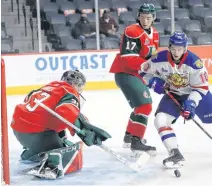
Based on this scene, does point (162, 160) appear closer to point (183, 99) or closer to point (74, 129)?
point (183, 99)

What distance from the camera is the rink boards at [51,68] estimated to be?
22.0 feet

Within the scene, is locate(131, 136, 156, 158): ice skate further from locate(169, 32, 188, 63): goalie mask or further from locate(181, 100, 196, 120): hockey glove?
locate(169, 32, 188, 63): goalie mask

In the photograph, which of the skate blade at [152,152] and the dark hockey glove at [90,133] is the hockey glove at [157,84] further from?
the dark hockey glove at [90,133]

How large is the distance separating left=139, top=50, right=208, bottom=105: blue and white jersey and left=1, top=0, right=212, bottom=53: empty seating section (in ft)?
12.2

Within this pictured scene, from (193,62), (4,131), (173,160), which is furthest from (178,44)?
(4,131)

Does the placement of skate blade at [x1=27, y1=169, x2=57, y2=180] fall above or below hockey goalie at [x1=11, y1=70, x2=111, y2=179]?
below

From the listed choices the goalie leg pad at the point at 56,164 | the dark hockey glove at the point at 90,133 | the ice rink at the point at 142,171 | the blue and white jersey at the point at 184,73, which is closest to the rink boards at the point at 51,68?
the ice rink at the point at 142,171

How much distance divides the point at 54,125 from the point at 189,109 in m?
0.72

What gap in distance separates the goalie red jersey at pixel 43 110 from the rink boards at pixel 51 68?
356cm

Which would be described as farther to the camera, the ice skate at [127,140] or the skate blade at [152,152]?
the ice skate at [127,140]

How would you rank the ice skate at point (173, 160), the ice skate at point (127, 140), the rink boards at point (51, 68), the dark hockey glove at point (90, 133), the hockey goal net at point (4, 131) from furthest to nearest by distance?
the rink boards at point (51, 68) < the ice skate at point (127, 140) < the ice skate at point (173, 160) < the dark hockey glove at point (90, 133) < the hockey goal net at point (4, 131)

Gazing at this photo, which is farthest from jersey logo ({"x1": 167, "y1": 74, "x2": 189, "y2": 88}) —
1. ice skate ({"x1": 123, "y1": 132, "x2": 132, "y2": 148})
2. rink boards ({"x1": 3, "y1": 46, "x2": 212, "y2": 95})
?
rink boards ({"x1": 3, "y1": 46, "x2": 212, "y2": 95})

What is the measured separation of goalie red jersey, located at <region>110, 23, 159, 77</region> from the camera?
3.63m

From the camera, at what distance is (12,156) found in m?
3.62
